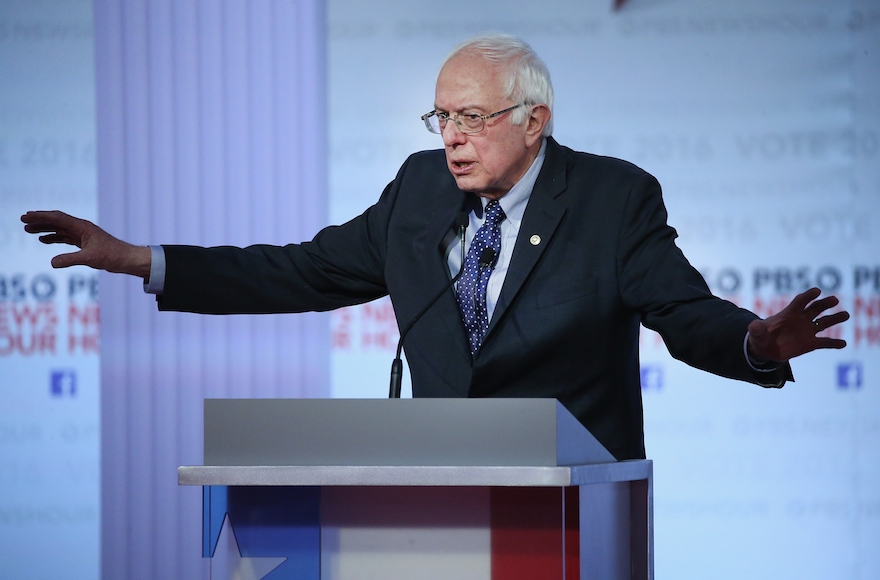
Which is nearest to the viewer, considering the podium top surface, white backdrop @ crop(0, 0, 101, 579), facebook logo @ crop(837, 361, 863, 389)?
the podium top surface

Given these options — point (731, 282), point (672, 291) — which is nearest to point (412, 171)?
point (672, 291)

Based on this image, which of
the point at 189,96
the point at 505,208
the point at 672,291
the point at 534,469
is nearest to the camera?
the point at 534,469

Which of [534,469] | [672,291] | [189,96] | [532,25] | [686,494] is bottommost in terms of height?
[686,494]

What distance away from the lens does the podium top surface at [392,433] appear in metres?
1.25

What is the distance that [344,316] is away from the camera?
3641mm

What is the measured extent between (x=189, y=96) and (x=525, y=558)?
8.42 feet

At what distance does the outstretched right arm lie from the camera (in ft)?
6.02

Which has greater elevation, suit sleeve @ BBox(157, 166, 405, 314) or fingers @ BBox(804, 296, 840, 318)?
suit sleeve @ BBox(157, 166, 405, 314)

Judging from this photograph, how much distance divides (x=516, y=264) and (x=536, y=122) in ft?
1.07

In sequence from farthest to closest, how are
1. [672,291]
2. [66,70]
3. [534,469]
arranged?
[66,70] → [672,291] → [534,469]

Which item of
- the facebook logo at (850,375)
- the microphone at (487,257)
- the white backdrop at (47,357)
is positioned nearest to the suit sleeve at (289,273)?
the microphone at (487,257)

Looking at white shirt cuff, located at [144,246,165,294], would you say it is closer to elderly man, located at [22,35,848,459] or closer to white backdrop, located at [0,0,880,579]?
elderly man, located at [22,35,848,459]

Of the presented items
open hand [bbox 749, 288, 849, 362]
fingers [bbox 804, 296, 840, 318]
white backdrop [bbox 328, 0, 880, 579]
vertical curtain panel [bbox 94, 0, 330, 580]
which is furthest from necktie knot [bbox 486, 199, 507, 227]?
white backdrop [bbox 328, 0, 880, 579]

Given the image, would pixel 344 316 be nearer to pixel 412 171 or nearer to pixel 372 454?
pixel 412 171
